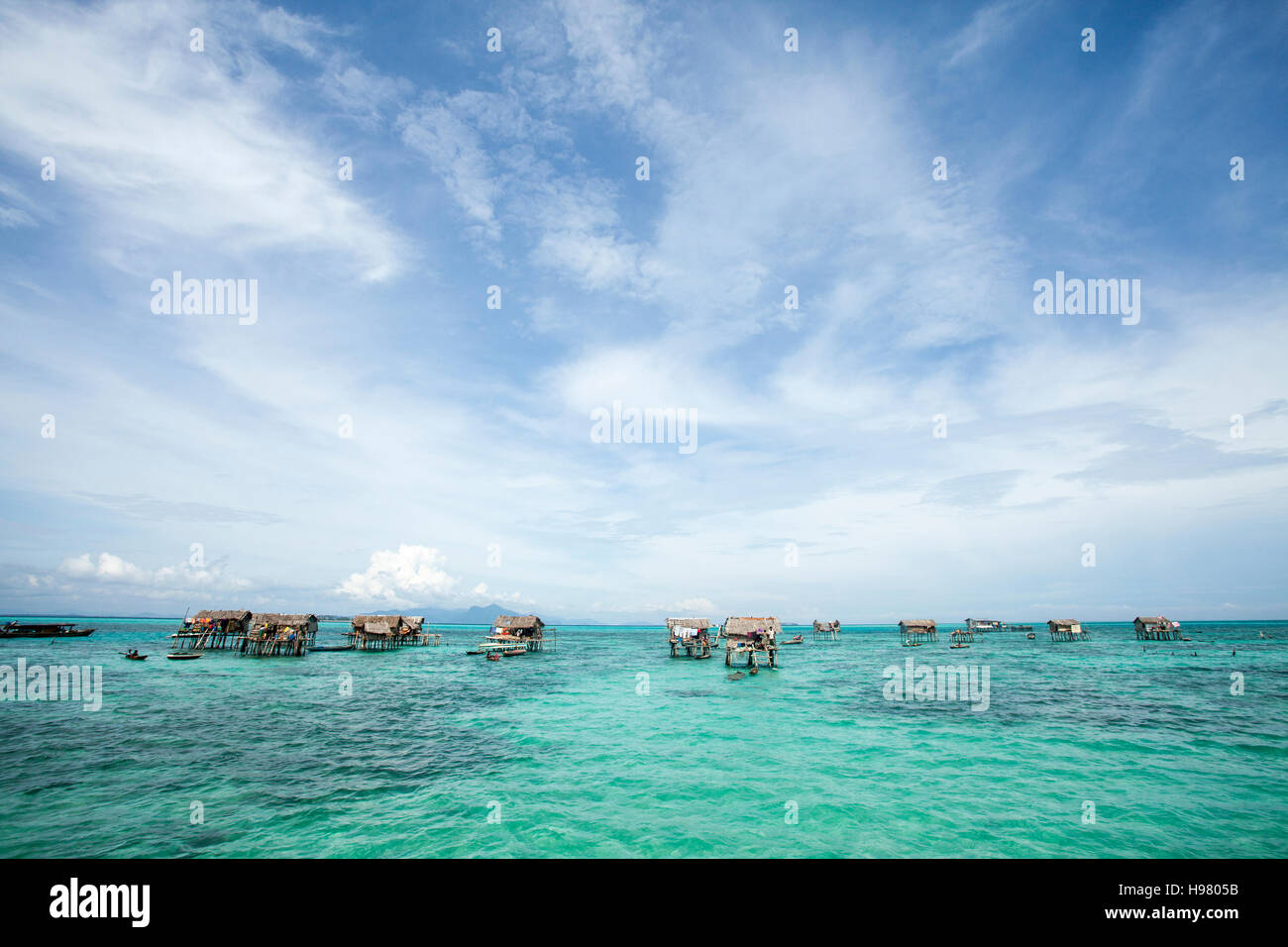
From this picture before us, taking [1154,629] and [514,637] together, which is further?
[1154,629]

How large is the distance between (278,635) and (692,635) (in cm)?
4126

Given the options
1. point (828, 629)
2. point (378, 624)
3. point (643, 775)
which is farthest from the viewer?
point (828, 629)

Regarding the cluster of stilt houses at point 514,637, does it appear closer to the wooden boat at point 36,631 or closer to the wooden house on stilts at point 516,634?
the wooden house on stilts at point 516,634

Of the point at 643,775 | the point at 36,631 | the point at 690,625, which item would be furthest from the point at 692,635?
the point at 36,631

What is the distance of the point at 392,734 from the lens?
21.7 metres

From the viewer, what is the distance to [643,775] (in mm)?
16781

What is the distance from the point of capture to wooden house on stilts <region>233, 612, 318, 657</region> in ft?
175

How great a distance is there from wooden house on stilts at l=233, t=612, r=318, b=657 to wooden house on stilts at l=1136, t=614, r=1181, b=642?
10537cm

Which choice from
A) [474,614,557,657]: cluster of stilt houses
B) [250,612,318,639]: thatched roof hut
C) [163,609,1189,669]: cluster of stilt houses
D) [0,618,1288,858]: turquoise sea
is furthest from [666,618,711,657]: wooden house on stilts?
[250,612,318,639]: thatched roof hut

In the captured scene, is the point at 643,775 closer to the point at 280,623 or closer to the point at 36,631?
the point at 280,623

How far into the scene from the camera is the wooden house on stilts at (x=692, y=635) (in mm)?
59375
